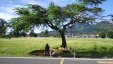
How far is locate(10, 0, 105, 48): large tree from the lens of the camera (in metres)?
33.6

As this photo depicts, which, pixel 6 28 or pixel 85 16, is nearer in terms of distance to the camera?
pixel 85 16

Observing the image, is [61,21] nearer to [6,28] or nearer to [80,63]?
[6,28]

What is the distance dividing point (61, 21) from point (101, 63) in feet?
40.3

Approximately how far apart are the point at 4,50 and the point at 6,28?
10.2 feet

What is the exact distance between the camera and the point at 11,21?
3622 centimetres

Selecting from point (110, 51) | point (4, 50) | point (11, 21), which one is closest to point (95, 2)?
point (110, 51)

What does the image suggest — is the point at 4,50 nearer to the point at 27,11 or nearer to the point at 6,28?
the point at 6,28

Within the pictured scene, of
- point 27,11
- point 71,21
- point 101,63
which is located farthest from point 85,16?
point 101,63

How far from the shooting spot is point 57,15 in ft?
109

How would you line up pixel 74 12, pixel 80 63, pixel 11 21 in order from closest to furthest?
pixel 80 63 < pixel 74 12 < pixel 11 21

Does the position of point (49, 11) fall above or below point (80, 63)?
above

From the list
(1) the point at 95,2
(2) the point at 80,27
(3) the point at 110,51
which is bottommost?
(3) the point at 110,51

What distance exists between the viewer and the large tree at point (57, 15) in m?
33.6

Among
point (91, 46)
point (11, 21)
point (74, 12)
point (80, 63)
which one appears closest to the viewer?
point (80, 63)
